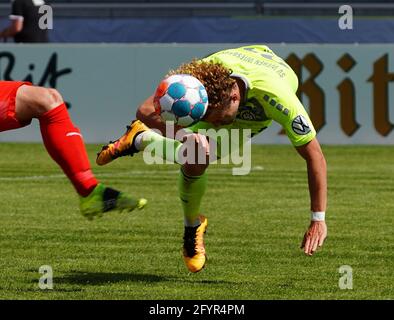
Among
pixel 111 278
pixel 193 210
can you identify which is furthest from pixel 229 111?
pixel 111 278

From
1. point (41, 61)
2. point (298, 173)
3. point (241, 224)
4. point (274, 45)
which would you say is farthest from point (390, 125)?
point (241, 224)

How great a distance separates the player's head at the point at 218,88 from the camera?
326 inches

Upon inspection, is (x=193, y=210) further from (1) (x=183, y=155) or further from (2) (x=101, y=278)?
(2) (x=101, y=278)

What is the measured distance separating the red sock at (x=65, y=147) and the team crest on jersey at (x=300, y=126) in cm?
141

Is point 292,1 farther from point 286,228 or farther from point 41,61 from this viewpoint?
point 286,228

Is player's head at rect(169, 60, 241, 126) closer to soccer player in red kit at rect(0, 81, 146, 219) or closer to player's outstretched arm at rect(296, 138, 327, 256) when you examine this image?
player's outstretched arm at rect(296, 138, 327, 256)

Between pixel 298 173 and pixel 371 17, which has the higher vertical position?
pixel 371 17

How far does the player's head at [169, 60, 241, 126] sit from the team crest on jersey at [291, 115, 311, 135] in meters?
0.40

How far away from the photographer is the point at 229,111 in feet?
27.5

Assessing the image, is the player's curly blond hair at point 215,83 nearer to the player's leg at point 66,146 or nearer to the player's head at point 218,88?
the player's head at point 218,88

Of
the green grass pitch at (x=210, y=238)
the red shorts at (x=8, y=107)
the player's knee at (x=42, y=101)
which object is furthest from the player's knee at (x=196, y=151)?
the red shorts at (x=8, y=107)

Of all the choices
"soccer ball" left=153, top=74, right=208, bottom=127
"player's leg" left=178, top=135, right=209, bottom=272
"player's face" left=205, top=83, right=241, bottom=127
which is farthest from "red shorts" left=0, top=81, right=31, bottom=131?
"player's leg" left=178, top=135, right=209, bottom=272
